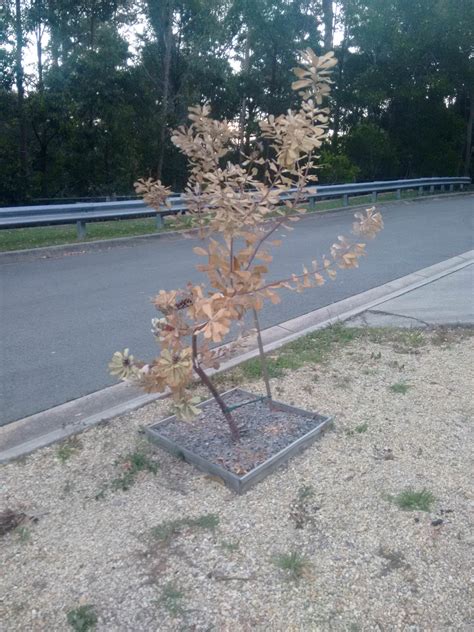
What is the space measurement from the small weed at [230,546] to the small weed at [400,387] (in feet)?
7.28

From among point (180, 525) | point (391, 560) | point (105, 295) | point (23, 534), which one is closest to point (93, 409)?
point (23, 534)

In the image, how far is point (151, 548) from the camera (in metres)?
3.11

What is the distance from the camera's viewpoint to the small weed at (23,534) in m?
3.21

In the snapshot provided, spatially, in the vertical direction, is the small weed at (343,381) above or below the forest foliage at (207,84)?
below

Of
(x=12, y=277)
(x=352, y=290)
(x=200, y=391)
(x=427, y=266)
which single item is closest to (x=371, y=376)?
(x=200, y=391)

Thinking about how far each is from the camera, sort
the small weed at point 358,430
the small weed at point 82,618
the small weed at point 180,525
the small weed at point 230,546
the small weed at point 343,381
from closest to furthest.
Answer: the small weed at point 82,618, the small weed at point 230,546, the small weed at point 180,525, the small weed at point 358,430, the small weed at point 343,381

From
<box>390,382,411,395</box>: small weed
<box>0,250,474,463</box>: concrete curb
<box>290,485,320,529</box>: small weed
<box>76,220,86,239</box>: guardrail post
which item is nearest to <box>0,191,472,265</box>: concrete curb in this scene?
<box>76,220,86,239</box>: guardrail post

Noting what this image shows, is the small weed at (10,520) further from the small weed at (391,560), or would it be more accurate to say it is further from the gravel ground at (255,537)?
the small weed at (391,560)

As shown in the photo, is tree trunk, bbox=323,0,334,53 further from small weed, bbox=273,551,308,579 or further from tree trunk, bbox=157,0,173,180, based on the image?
small weed, bbox=273,551,308,579

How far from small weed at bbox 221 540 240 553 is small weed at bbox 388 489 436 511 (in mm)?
907

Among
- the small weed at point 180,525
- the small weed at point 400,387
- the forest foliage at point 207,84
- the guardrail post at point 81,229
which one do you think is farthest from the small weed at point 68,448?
the forest foliage at point 207,84

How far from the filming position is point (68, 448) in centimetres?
412

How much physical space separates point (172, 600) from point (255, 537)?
57cm

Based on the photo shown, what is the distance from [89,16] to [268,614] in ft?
85.4
